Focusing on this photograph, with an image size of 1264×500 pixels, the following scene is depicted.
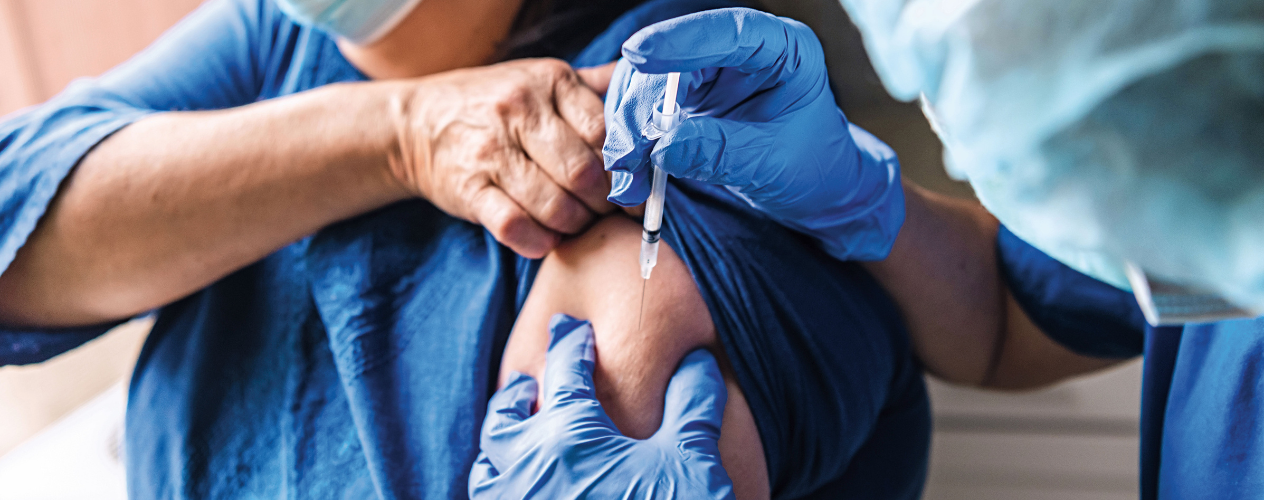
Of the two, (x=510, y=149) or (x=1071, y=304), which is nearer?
(x=510, y=149)

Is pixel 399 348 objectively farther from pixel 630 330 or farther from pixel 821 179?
pixel 821 179

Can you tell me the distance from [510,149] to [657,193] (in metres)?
0.23

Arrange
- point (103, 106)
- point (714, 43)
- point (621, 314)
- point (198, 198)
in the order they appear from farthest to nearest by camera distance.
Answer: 1. point (103, 106)
2. point (198, 198)
3. point (621, 314)
4. point (714, 43)

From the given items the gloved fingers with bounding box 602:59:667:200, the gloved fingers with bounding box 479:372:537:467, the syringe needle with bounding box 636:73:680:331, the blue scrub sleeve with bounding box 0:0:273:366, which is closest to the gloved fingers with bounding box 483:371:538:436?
the gloved fingers with bounding box 479:372:537:467

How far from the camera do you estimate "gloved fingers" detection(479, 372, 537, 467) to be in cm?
69

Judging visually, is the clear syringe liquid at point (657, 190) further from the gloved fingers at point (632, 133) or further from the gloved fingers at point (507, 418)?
the gloved fingers at point (507, 418)

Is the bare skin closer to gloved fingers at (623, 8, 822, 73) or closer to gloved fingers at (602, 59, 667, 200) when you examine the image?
gloved fingers at (602, 59, 667, 200)

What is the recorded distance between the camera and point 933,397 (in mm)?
1500

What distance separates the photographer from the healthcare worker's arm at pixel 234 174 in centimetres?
81

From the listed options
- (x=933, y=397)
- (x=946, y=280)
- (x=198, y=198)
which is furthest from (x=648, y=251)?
(x=933, y=397)

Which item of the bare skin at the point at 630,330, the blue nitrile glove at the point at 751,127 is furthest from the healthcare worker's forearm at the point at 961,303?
the bare skin at the point at 630,330

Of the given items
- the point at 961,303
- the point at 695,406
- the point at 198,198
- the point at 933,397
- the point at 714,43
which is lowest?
the point at 933,397

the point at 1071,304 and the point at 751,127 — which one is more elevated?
the point at 751,127

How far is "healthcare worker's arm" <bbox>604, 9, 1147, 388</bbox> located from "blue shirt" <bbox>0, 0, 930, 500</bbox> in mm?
59
